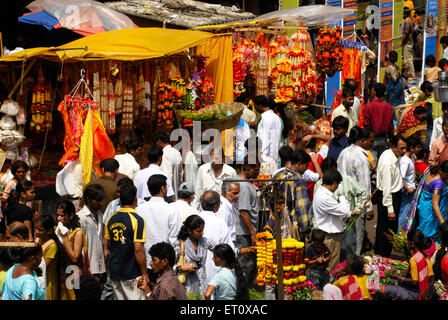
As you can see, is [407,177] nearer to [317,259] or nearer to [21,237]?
[317,259]

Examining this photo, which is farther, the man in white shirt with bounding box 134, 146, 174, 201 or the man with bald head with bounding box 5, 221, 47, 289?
the man in white shirt with bounding box 134, 146, 174, 201

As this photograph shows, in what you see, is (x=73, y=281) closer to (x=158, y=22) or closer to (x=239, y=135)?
(x=239, y=135)

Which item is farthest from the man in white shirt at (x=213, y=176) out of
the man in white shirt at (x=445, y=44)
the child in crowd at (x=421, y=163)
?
the man in white shirt at (x=445, y=44)

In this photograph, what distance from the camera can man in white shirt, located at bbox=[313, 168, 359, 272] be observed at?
7.90 meters

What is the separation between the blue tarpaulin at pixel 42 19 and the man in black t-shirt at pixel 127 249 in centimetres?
625

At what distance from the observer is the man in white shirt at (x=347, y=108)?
10.7m

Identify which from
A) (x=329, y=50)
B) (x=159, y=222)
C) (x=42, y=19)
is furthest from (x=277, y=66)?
(x=159, y=222)

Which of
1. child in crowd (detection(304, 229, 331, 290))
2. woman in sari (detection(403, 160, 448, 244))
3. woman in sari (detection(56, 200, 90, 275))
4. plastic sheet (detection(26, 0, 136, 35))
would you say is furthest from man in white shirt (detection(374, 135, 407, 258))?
plastic sheet (detection(26, 0, 136, 35))

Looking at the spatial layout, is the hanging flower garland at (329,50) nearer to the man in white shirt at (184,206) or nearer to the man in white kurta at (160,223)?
the man in white shirt at (184,206)

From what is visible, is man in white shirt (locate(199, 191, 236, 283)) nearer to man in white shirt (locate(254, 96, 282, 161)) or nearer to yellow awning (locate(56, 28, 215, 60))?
yellow awning (locate(56, 28, 215, 60))

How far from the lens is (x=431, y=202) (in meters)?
8.91

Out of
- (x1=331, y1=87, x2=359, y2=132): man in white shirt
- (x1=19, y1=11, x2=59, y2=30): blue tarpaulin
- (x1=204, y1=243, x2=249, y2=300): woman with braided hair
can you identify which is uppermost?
(x1=19, y1=11, x2=59, y2=30): blue tarpaulin

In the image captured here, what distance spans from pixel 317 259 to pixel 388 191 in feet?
6.16

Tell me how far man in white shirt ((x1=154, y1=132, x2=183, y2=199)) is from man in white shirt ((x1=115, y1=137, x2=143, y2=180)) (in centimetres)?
39
